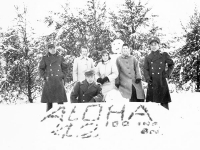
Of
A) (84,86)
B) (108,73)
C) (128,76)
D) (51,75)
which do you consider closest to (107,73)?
(108,73)

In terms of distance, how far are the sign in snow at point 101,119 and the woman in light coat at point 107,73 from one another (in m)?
1.72

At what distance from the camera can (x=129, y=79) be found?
6.66 metres

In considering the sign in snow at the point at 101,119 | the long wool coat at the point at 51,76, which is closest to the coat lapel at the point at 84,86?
the sign in snow at the point at 101,119

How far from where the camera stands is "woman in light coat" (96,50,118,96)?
6.52 metres

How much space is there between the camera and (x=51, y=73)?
718 centimetres

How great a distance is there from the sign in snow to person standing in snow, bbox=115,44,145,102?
6.10 ft

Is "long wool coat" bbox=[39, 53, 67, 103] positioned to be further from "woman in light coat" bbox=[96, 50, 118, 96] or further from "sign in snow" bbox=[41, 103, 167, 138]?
"sign in snow" bbox=[41, 103, 167, 138]

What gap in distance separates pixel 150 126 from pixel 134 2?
54.3 feet

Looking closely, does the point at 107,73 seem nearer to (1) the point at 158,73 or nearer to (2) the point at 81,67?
(2) the point at 81,67

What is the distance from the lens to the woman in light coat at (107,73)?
21.4ft

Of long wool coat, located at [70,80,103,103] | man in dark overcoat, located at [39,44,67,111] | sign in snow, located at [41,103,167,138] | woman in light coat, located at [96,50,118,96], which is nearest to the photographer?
sign in snow, located at [41,103,167,138]

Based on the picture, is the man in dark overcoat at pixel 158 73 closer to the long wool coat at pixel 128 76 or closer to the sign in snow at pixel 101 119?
the long wool coat at pixel 128 76

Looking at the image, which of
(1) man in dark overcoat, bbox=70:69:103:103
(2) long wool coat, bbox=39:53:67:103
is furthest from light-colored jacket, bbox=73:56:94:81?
(1) man in dark overcoat, bbox=70:69:103:103

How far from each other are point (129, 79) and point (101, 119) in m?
2.18
